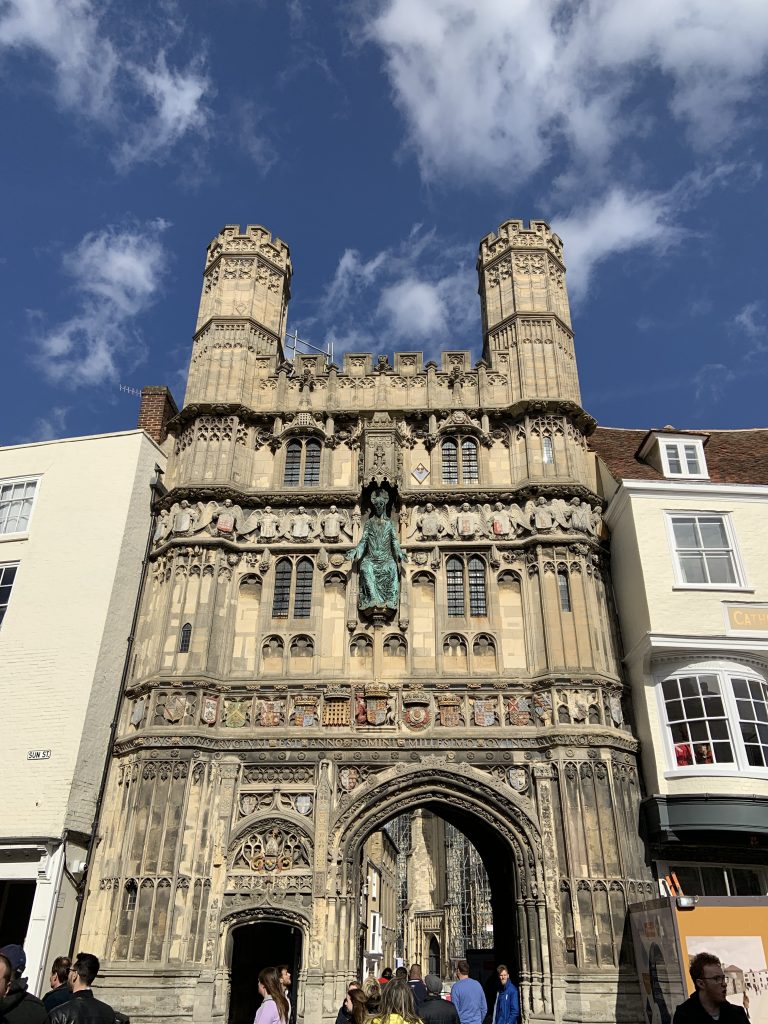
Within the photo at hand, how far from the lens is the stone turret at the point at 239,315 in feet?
77.8

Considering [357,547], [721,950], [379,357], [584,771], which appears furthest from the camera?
[379,357]

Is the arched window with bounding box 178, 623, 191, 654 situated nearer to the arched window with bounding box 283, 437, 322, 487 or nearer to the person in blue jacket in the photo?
the arched window with bounding box 283, 437, 322, 487

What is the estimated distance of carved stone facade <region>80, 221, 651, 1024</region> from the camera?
55.1ft

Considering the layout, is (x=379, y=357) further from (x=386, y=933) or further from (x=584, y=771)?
(x=386, y=933)

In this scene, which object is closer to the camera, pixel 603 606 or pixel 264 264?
pixel 603 606

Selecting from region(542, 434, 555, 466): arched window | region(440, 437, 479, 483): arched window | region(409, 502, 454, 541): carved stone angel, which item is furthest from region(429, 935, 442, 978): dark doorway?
region(542, 434, 555, 466): arched window

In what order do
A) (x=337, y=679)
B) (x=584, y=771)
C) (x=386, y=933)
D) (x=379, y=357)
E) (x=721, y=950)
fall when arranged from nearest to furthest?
(x=721, y=950) < (x=584, y=771) < (x=337, y=679) < (x=379, y=357) < (x=386, y=933)

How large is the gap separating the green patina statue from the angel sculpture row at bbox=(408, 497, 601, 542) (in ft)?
2.67

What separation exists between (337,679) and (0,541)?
384 inches

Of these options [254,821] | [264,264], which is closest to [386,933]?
[254,821]

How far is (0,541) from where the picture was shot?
2138cm

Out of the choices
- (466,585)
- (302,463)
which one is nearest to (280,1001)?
(466,585)

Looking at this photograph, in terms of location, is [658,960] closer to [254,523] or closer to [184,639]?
[184,639]

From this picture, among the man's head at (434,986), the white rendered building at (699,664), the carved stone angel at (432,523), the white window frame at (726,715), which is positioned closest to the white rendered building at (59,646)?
the carved stone angel at (432,523)
